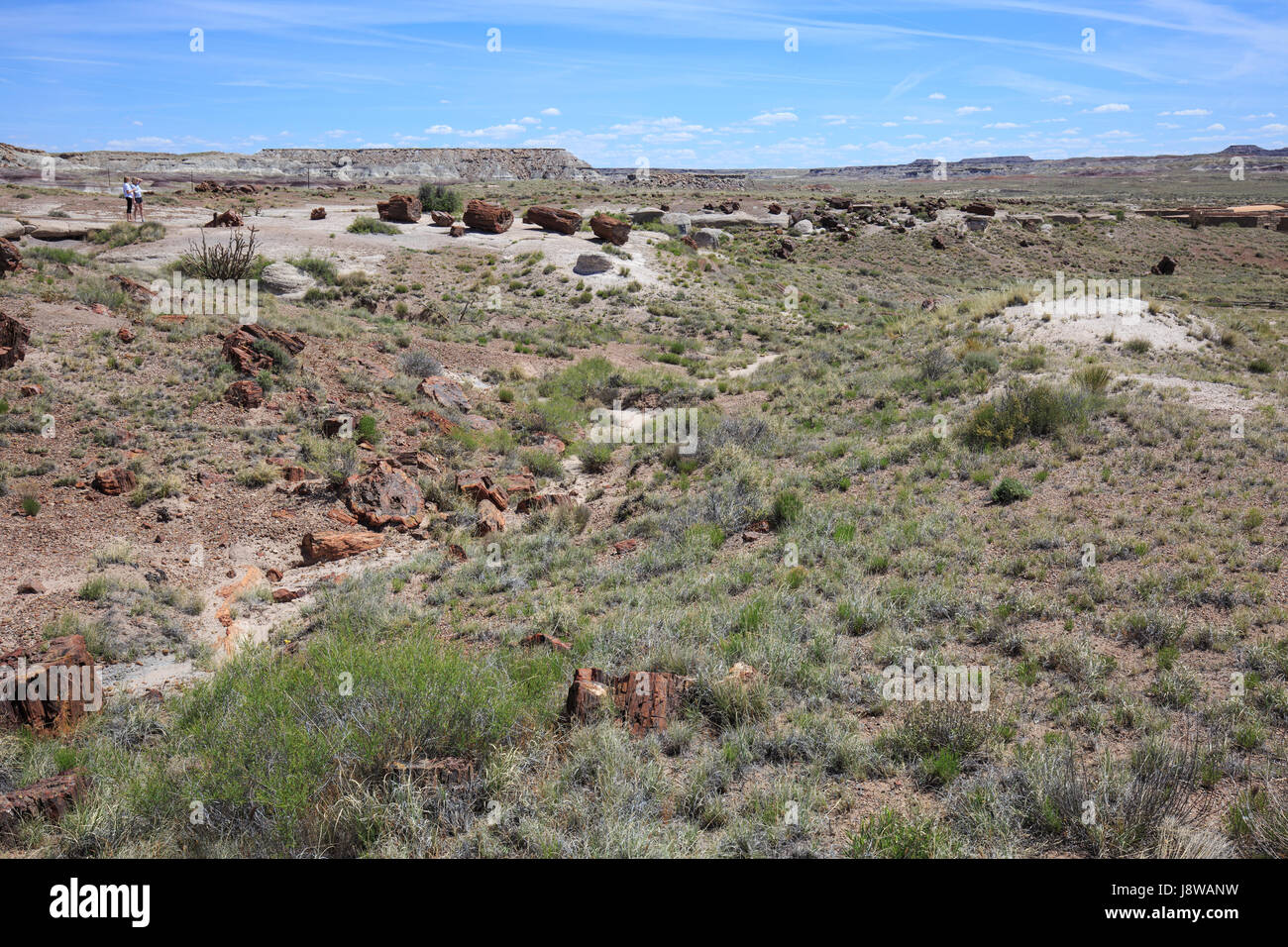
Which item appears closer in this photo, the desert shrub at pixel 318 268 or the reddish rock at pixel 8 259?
the reddish rock at pixel 8 259

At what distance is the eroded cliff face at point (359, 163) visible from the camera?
3666 inches

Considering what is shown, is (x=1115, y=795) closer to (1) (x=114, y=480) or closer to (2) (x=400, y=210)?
(1) (x=114, y=480)

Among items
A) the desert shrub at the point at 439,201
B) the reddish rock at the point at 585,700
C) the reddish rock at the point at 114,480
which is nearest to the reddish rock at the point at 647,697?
the reddish rock at the point at 585,700

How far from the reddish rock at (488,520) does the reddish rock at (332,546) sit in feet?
5.10

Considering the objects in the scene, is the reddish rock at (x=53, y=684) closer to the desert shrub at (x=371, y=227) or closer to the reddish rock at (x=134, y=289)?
the reddish rock at (x=134, y=289)

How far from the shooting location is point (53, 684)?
6148 millimetres

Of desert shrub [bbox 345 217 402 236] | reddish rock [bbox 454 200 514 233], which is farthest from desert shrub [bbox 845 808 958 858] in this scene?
reddish rock [bbox 454 200 514 233]

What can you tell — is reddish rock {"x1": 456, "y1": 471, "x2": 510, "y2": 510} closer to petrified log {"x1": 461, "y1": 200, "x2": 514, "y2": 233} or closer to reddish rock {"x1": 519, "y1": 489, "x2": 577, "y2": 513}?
reddish rock {"x1": 519, "y1": 489, "x2": 577, "y2": 513}

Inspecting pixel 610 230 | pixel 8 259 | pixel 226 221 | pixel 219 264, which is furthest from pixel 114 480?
pixel 610 230

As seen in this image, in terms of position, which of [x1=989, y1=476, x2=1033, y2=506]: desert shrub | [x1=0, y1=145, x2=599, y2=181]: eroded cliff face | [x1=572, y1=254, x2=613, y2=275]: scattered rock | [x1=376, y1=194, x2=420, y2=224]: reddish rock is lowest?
[x1=989, y1=476, x2=1033, y2=506]: desert shrub

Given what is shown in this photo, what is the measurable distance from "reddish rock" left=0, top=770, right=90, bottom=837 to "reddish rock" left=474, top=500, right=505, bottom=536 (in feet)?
21.6

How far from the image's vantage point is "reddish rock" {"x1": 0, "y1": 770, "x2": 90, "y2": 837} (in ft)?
13.3

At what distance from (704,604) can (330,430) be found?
9.04 meters

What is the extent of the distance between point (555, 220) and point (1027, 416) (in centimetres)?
2729
